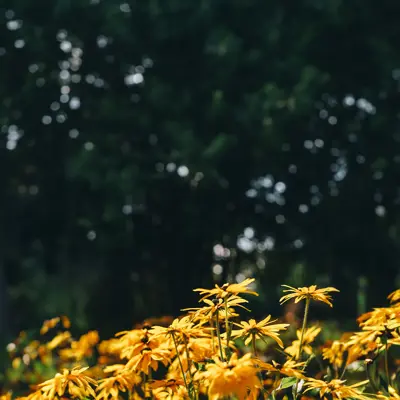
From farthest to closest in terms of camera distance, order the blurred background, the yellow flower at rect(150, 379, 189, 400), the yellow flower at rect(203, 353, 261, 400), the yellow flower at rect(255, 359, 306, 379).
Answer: the blurred background → the yellow flower at rect(150, 379, 189, 400) → the yellow flower at rect(255, 359, 306, 379) → the yellow flower at rect(203, 353, 261, 400)

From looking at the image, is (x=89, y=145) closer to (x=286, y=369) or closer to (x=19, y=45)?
(x=19, y=45)

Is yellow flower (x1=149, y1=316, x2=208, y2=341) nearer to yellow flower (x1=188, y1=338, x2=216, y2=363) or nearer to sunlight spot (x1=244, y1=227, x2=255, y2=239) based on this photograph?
yellow flower (x1=188, y1=338, x2=216, y2=363)

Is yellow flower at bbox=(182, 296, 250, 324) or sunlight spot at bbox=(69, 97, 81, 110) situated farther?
sunlight spot at bbox=(69, 97, 81, 110)

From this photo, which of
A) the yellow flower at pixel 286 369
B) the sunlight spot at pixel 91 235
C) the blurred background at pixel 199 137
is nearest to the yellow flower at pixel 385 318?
the yellow flower at pixel 286 369

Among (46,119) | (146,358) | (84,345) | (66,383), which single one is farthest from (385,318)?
(46,119)

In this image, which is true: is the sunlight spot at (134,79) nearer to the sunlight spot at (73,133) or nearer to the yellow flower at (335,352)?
the sunlight spot at (73,133)

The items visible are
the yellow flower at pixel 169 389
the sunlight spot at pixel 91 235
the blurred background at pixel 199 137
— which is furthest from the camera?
the sunlight spot at pixel 91 235

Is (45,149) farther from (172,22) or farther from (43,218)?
(172,22)

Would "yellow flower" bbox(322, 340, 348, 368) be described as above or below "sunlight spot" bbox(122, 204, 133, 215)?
above

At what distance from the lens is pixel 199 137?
35.9ft

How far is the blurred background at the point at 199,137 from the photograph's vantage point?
1105 centimetres

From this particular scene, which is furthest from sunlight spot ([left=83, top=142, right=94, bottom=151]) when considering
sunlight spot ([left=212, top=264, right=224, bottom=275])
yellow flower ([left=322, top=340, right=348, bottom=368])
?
yellow flower ([left=322, top=340, right=348, bottom=368])

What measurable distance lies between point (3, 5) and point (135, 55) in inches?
95.8

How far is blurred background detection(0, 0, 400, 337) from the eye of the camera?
11.0 metres
